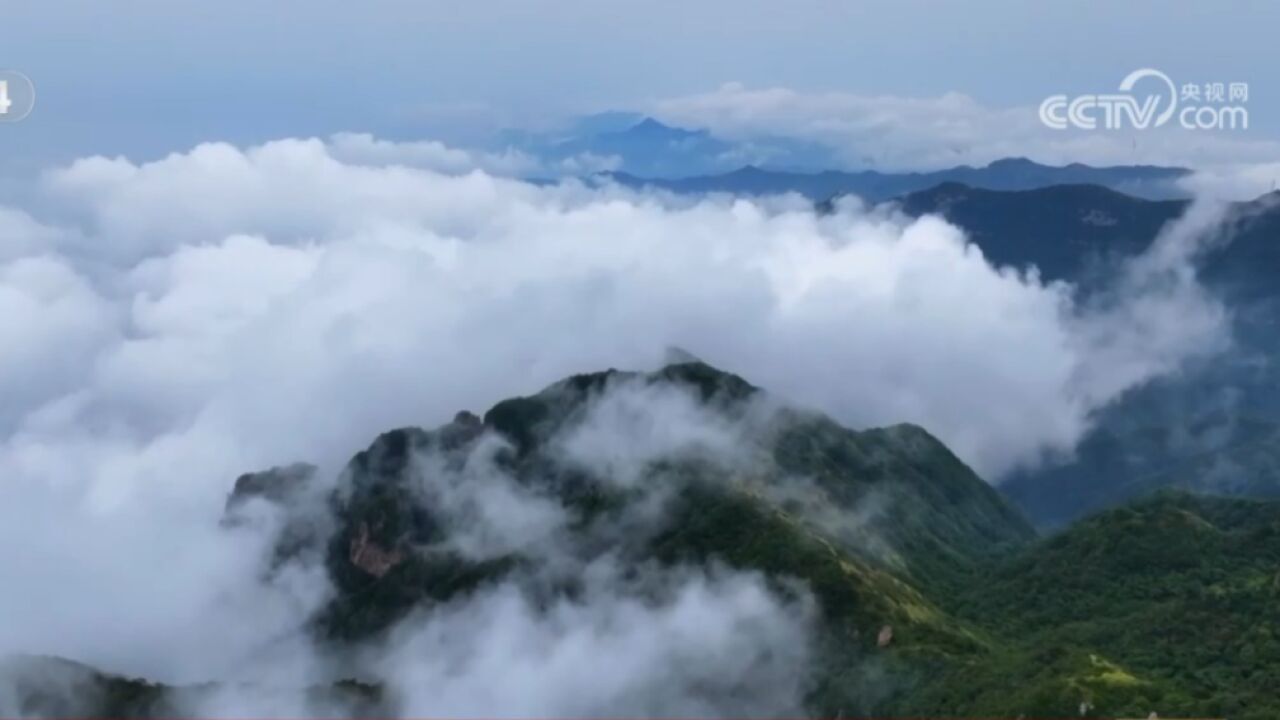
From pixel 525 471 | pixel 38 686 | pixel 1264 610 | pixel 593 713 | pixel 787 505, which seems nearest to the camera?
pixel 1264 610

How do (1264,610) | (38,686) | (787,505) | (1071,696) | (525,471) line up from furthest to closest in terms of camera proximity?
(525,471), (787,505), (38,686), (1264,610), (1071,696)

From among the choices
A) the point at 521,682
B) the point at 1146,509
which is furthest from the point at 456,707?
the point at 1146,509

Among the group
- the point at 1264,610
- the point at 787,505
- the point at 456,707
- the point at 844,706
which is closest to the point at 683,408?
the point at 787,505

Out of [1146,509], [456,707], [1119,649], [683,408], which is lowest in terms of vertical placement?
[456,707]

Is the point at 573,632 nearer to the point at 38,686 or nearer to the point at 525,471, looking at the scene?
the point at 525,471

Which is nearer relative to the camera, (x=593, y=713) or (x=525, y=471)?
(x=593, y=713)

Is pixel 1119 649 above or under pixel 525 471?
under
